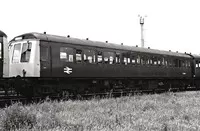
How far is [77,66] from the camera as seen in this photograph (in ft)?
49.4

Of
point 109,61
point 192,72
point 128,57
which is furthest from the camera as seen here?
point 192,72

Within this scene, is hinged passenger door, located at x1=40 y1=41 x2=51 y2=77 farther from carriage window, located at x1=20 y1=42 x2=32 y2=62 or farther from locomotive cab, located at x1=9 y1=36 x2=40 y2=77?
carriage window, located at x1=20 y1=42 x2=32 y2=62

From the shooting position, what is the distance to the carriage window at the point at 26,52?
1350cm

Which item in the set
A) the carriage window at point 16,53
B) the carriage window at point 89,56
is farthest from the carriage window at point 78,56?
the carriage window at point 16,53

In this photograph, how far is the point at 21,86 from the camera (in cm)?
1323

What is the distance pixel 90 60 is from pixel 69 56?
1630 mm

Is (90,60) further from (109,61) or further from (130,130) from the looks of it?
(130,130)

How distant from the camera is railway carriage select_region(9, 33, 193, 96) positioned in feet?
43.8

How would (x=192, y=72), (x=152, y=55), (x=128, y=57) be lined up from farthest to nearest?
(x=192, y=72)
(x=152, y=55)
(x=128, y=57)

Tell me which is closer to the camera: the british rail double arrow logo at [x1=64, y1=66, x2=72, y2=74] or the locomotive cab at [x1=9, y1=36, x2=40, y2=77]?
the locomotive cab at [x1=9, y1=36, x2=40, y2=77]

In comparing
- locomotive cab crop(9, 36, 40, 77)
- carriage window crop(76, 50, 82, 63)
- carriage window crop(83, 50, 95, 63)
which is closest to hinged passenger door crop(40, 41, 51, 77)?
locomotive cab crop(9, 36, 40, 77)

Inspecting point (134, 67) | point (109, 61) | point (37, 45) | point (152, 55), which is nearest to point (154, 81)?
point (152, 55)

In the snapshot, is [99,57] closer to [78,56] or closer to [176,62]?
[78,56]

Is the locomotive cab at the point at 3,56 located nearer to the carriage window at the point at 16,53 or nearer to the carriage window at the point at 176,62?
the carriage window at the point at 16,53
